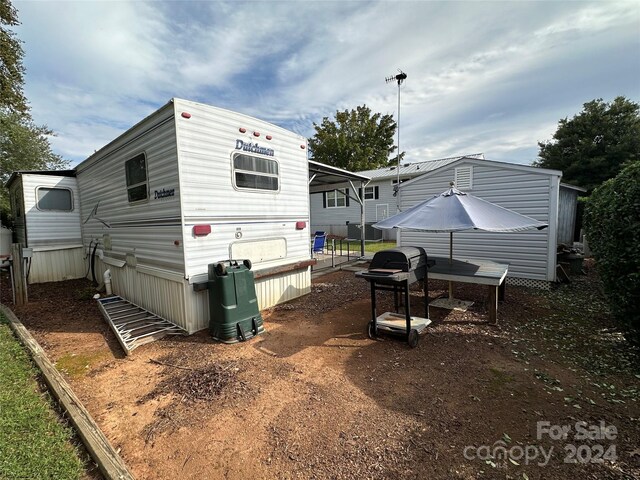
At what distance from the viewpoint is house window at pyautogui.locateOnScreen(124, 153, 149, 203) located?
4.94 metres

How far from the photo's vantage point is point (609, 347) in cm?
374

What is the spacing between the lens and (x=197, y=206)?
4.34 metres

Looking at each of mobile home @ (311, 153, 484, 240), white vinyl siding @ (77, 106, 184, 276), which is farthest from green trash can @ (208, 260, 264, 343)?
mobile home @ (311, 153, 484, 240)

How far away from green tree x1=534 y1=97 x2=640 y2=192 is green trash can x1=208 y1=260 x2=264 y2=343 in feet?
75.9

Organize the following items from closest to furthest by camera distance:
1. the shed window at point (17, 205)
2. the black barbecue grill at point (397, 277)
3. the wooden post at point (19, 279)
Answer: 1. the black barbecue grill at point (397, 277)
2. the wooden post at point (19, 279)
3. the shed window at point (17, 205)

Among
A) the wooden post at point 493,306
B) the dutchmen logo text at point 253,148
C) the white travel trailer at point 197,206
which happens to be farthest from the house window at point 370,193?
the wooden post at point 493,306

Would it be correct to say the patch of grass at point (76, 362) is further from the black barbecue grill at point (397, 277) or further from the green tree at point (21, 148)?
the green tree at point (21, 148)

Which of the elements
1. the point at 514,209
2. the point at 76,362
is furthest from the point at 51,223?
the point at 514,209

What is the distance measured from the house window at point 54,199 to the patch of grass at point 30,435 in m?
6.60

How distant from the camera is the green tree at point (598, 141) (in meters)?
18.8

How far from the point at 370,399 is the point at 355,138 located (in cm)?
2830

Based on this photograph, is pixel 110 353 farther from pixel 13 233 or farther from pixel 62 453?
pixel 13 233

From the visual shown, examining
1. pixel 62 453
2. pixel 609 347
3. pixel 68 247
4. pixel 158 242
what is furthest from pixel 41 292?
pixel 609 347

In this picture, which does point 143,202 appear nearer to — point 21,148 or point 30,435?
point 30,435
